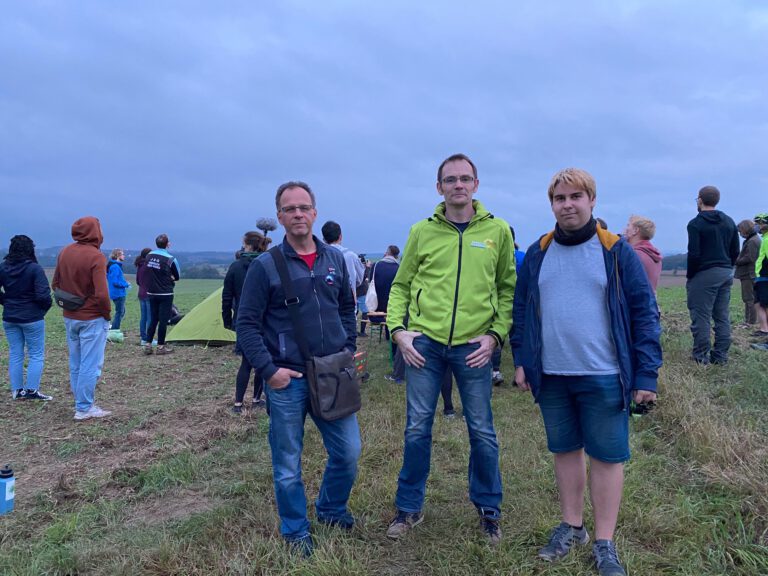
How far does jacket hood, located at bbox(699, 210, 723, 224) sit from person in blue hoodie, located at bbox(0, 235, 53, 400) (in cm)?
793

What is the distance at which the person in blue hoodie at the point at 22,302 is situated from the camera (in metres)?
6.20

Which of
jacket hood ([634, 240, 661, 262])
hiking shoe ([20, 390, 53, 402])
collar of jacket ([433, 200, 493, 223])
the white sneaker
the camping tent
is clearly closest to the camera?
collar of jacket ([433, 200, 493, 223])

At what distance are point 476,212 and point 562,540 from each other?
1869 millimetres

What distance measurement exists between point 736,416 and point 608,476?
2903 millimetres

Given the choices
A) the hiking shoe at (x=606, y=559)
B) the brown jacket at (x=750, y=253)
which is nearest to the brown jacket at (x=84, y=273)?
the hiking shoe at (x=606, y=559)

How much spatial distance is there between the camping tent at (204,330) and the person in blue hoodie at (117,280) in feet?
5.43

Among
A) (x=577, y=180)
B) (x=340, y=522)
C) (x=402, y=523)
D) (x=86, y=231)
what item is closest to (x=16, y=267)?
(x=86, y=231)

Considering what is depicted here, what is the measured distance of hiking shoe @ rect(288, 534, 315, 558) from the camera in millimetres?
2861

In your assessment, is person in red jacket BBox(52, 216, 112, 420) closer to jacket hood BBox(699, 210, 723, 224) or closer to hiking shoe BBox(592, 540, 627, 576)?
hiking shoe BBox(592, 540, 627, 576)

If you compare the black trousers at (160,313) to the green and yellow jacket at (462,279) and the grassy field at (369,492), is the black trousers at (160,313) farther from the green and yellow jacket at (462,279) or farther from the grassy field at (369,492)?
the green and yellow jacket at (462,279)

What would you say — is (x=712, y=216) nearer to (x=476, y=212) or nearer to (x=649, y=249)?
(x=649, y=249)

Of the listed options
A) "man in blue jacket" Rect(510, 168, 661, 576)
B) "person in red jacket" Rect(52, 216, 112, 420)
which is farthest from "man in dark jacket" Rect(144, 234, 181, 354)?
"man in blue jacket" Rect(510, 168, 661, 576)

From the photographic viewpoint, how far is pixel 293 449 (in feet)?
9.53

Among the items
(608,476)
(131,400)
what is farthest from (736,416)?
(131,400)
